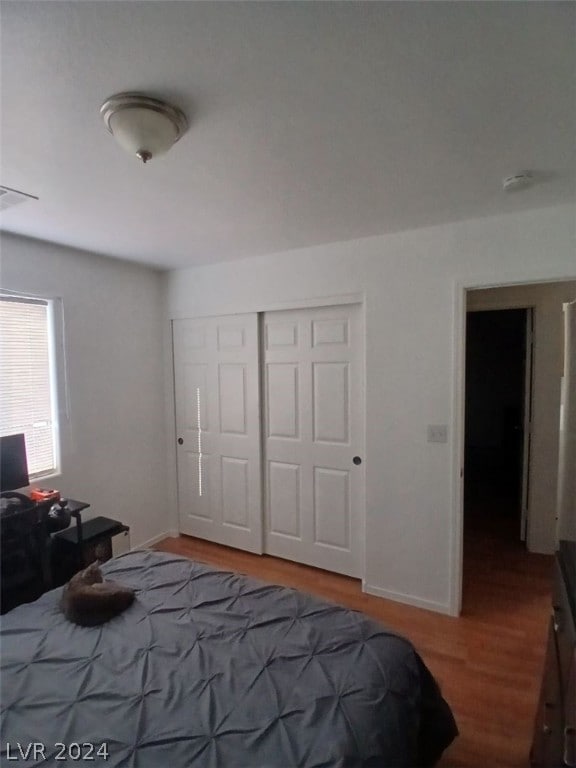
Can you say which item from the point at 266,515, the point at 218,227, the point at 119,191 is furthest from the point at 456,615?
the point at 119,191

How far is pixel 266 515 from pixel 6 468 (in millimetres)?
1881

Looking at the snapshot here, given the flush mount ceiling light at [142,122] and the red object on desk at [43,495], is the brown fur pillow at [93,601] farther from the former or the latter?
the flush mount ceiling light at [142,122]

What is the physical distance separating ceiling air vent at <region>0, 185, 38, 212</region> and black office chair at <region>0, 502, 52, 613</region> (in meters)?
1.62

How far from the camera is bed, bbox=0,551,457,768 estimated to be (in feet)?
3.39

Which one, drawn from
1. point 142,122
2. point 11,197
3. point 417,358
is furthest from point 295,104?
point 417,358

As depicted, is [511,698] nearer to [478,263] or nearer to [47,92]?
[478,263]

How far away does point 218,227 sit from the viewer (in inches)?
91.5

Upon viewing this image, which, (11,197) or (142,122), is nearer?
(142,122)

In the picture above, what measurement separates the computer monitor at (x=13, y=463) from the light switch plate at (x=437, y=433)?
2.53 m

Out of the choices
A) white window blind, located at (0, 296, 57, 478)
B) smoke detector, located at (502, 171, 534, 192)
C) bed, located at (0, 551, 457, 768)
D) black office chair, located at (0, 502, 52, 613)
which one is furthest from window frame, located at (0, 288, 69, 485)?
smoke detector, located at (502, 171, 534, 192)

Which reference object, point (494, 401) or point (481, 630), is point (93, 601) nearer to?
point (481, 630)

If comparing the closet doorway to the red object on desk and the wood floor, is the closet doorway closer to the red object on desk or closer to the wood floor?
the wood floor

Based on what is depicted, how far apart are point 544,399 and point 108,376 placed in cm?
358

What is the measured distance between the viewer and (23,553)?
219 centimetres
